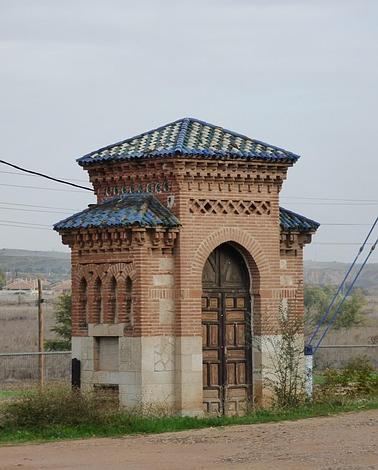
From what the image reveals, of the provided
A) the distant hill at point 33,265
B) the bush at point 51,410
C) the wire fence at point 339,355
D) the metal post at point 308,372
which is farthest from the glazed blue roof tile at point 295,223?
the distant hill at point 33,265

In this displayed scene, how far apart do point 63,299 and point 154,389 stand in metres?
29.2

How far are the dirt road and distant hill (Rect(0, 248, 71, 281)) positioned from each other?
5320 inches

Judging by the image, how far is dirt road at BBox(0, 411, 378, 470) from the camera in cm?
1762

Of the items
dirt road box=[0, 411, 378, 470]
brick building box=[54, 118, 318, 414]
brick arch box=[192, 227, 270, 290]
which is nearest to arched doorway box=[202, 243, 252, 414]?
brick building box=[54, 118, 318, 414]

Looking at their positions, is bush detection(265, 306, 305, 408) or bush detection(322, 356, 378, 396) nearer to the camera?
bush detection(265, 306, 305, 408)

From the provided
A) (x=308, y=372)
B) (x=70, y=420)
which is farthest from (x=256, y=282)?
(x=70, y=420)

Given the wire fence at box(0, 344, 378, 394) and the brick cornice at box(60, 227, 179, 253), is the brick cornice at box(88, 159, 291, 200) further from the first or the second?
the wire fence at box(0, 344, 378, 394)

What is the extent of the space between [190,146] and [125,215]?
1835 mm

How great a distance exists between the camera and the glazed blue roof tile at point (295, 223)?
2586cm

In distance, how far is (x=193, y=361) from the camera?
935 inches

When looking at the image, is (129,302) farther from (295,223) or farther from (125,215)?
(295,223)

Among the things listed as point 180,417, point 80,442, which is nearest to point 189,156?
point 180,417

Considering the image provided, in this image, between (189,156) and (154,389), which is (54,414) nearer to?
(154,389)

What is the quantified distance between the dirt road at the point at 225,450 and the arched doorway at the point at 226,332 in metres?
2.85
